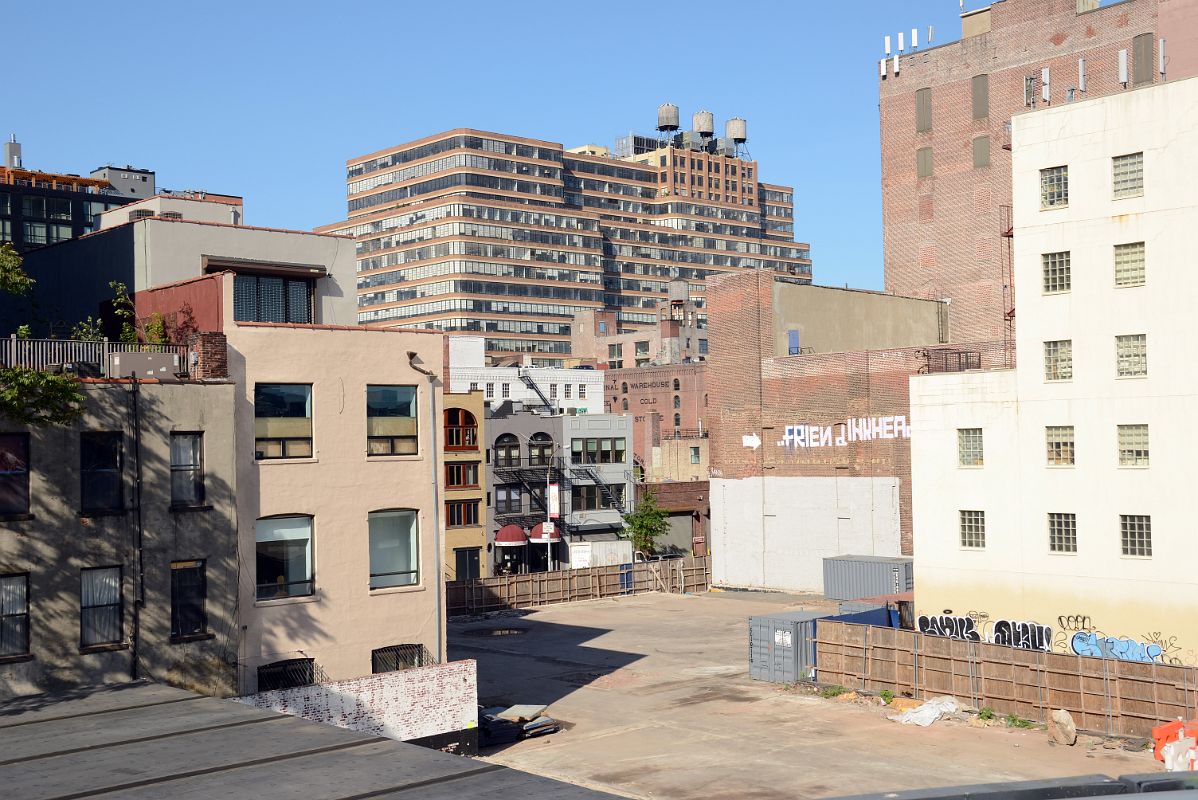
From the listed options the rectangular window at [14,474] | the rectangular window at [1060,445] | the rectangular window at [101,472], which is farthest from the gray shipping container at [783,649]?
the rectangular window at [14,474]

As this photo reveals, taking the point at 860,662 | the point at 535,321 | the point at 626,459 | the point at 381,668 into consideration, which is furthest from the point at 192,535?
the point at 535,321

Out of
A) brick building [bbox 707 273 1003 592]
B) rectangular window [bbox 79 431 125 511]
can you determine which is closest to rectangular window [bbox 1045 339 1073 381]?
brick building [bbox 707 273 1003 592]

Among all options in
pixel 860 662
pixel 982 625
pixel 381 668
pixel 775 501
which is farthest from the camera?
pixel 775 501

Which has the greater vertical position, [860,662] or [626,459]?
[626,459]

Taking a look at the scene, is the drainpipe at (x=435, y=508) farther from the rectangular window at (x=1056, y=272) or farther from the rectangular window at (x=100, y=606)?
the rectangular window at (x=1056, y=272)

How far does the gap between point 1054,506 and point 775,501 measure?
3414cm

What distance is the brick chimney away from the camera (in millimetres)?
31094

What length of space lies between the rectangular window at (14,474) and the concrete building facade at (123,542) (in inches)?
0.9

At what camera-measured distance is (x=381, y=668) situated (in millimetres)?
34688

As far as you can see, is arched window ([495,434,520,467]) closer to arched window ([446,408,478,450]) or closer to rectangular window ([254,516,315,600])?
arched window ([446,408,478,450])

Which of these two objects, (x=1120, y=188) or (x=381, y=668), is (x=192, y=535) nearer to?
(x=381, y=668)

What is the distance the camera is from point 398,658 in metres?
35.1

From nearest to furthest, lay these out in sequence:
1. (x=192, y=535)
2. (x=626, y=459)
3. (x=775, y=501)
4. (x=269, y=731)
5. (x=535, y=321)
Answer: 1. (x=269, y=731)
2. (x=192, y=535)
3. (x=775, y=501)
4. (x=626, y=459)
5. (x=535, y=321)

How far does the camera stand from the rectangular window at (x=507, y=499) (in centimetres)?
8588
